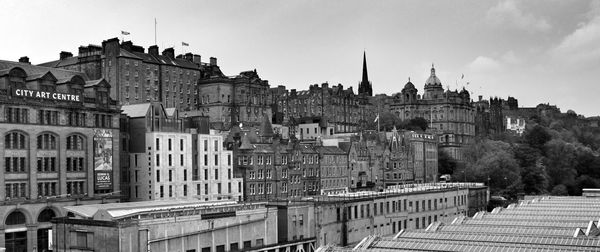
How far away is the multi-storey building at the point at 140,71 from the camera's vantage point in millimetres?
139125

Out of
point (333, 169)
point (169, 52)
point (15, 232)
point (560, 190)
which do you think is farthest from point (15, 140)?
point (560, 190)

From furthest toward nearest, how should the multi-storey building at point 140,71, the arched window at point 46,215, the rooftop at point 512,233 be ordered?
the multi-storey building at point 140,71, the arched window at point 46,215, the rooftop at point 512,233

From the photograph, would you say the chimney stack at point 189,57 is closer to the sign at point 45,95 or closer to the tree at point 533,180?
the sign at point 45,95

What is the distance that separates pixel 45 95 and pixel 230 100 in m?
73.3

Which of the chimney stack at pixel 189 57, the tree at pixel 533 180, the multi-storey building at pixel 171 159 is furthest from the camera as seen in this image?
the chimney stack at pixel 189 57

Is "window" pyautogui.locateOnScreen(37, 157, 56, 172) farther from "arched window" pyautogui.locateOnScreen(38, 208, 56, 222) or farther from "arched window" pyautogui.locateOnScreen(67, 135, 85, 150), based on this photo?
"arched window" pyautogui.locateOnScreen(38, 208, 56, 222)

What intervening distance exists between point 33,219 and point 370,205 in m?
44.8

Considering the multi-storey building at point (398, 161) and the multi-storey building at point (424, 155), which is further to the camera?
the multi-storey building at point (424, 155)

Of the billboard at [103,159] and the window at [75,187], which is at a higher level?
the billboard at [103,159]

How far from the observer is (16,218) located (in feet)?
271

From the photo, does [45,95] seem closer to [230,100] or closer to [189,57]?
[230,100]

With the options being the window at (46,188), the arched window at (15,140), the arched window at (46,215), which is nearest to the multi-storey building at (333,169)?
the window at (46,188)

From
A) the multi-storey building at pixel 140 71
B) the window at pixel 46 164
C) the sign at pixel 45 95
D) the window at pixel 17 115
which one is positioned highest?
the multi-storey building at pixel 140 71

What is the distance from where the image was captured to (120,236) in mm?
62250
